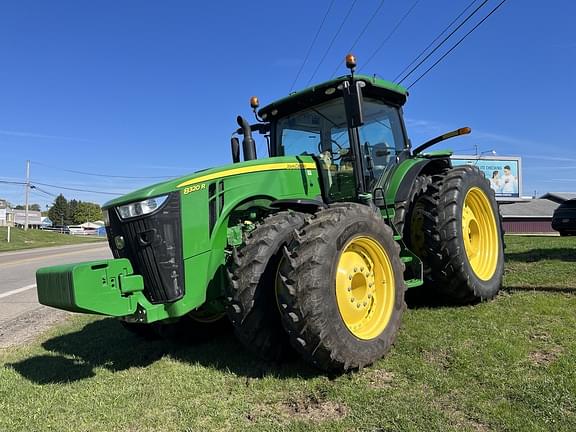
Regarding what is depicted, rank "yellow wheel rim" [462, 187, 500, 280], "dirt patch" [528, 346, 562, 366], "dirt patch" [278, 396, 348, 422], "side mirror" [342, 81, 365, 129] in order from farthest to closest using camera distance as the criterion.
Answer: "yellow wheel rim" [462, 187, 500, 280] < "side mirror" [342, 81, 365, 129] < "dirt patch" [528, 346, 562, 366] < "dirt patch" [278, 396, 348, 422]

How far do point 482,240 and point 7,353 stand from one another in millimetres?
5815

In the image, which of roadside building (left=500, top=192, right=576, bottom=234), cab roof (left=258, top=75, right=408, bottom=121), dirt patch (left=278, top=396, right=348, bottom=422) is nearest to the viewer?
dirt patch (left=278, top=396, right=348, bottom=422)

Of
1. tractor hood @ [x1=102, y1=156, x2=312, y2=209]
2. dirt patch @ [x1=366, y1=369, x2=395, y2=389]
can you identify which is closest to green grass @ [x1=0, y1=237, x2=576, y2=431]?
dirt patch @ [x1=366, y1=369, x2=395, y2=389]

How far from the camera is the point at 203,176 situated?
14.8 feet

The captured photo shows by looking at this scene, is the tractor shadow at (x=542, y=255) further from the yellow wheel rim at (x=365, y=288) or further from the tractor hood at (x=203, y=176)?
the tractor hood at (x=203, y=176)

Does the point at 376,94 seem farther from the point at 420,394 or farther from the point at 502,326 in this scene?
the point at 420,394

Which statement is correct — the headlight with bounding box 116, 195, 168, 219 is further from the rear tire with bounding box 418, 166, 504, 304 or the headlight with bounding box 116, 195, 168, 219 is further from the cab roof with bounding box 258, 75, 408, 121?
the rear tire with bounding box 418, 166, 504, 304

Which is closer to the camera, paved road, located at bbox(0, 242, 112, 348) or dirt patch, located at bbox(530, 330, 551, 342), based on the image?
dirt patch, located at bbox(530, 330, 551, 342)

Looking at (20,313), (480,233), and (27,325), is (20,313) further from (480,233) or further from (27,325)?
(480,233)

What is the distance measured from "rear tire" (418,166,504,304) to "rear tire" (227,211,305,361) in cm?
210

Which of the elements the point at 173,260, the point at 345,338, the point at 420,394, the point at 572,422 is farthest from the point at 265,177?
the point at 572,422

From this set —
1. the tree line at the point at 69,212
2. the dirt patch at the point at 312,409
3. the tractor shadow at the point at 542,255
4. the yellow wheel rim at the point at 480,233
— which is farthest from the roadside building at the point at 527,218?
the tree line at the point at 69,212

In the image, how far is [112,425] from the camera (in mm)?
3471

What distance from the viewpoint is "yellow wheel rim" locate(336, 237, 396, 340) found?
13.9 feet
